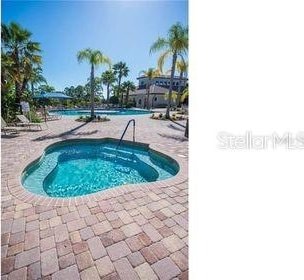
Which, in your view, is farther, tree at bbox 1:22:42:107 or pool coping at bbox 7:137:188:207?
tree at bbox 1:22:42:107

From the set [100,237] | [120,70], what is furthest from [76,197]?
[120,70]

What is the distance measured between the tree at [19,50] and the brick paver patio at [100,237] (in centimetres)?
1285

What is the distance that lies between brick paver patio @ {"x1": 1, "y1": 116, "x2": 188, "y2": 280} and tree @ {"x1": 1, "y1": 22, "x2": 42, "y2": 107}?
506 inches

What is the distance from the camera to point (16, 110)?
45.2 ft

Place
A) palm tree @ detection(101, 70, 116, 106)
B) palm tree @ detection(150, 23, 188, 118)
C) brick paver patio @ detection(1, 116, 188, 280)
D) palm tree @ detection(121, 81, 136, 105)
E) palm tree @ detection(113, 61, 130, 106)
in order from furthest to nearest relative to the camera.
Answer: palm tree @ detection(101, 70, 116, 106) < palm tree @ detection(121, 81, 136, 105) < palm tree @ detection(113, 61, 130, 106) < palm tree @ detection(150, 23, 188, 118) < brick paver patio @ detection(1, 116, 188, 280)

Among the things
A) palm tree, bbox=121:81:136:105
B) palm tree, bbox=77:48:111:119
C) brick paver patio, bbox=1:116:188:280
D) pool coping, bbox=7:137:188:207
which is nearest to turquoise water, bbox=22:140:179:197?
pool coping, bbox=7:137:188:207

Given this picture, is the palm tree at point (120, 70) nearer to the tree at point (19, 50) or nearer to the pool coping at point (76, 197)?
the tree at point (19, 50)

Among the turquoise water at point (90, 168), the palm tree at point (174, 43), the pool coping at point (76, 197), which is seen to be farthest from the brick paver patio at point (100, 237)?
the palm tree at point (174, 43)

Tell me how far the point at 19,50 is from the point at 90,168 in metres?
13.6

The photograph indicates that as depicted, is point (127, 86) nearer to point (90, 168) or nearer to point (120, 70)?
point (120, 70)

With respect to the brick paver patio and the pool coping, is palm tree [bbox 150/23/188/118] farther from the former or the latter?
the brick paver patio

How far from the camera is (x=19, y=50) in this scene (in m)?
15.9

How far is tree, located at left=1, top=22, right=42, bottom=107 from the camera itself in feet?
46.9
